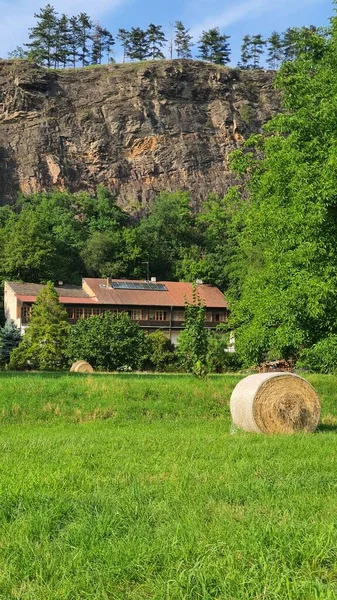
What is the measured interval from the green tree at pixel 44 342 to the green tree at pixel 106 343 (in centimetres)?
211

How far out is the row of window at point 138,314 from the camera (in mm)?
65375

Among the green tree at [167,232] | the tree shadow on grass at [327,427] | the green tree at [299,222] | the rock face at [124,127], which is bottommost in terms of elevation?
the tree shadow on grass at [327,427]

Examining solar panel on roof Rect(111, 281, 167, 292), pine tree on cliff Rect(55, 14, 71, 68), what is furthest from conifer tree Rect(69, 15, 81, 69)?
solar panel on roof Rect(111, 281, 167, 292)

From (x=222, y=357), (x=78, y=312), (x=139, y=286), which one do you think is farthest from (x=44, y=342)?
(x=139, y=286)

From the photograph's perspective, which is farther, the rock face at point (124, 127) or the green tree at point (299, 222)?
the rock face at point (124, 127)

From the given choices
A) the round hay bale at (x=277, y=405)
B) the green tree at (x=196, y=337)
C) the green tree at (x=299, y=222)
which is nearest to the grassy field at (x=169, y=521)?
the round hay bale at (x=277, y=405)

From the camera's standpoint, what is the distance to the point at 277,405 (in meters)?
13.4

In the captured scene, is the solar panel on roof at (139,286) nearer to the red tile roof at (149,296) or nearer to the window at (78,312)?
the red tile roof at (149,296)

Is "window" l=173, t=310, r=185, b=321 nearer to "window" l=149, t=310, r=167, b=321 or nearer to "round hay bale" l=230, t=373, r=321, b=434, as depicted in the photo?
"window" l=149, t=310, r=167, b=321

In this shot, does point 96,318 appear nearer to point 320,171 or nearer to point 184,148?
point 320,171

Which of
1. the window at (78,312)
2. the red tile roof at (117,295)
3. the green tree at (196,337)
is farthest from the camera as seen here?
the window at (78,312)

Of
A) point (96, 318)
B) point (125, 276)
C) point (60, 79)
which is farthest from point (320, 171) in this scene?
point (60, 79)

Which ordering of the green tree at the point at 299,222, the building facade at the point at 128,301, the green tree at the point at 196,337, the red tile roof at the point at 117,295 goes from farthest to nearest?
the red tile roof at the point at 117,295 → the building facade at the point at 128,301 → the green tree at the point at 196,337 → the green tree at the point at 299,222

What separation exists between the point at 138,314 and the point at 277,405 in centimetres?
5481
